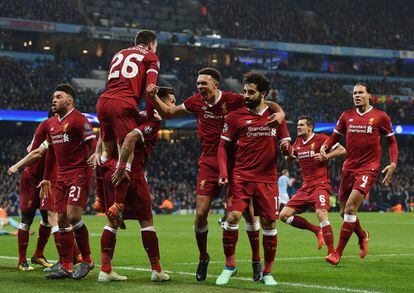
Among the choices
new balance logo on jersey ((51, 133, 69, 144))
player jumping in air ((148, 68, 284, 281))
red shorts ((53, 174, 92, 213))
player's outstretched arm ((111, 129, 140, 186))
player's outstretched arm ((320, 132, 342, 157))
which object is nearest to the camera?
player's outstretched arm ((111, 129, 140, 186))

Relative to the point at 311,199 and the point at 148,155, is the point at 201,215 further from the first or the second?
the point at 311,199

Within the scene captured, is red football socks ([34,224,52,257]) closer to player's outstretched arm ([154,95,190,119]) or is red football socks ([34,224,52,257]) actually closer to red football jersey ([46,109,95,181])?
red football jersey ([46,109,95,181])

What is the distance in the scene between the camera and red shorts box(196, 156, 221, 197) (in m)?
9.98

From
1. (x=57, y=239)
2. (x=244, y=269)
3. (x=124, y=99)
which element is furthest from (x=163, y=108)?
(x=244, y=269)

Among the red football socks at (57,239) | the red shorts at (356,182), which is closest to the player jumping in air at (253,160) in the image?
the red football socks at (57,239)

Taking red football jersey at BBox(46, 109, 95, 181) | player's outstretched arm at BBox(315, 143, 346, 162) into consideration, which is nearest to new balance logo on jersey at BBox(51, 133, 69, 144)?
red football jersey at BBox(46, 109, 95, 181)

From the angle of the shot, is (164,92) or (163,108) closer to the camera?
(163,108)

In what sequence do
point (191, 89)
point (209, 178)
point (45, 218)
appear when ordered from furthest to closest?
point (191, 89), point (45, 218), point (209, 178)

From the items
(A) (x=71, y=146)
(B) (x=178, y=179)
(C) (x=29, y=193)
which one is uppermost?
(A) (x=71, y=146)

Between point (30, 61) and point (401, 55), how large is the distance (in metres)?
33.1

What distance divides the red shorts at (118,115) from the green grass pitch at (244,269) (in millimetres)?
1821

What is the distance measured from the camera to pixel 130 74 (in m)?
9.73

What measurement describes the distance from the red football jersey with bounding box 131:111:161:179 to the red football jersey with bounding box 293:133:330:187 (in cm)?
498

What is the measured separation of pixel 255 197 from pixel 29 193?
4.05 meters
